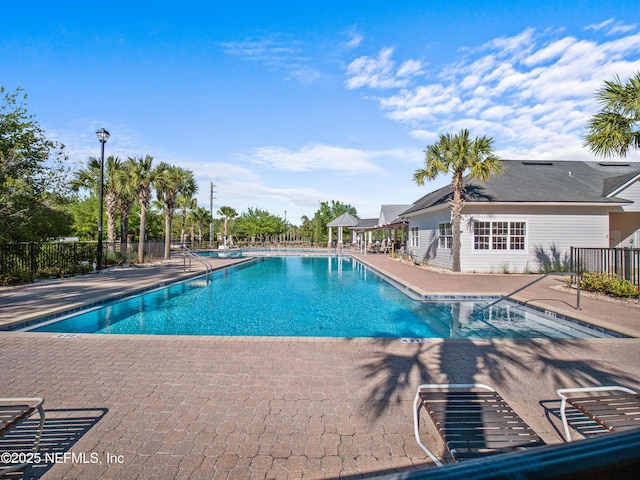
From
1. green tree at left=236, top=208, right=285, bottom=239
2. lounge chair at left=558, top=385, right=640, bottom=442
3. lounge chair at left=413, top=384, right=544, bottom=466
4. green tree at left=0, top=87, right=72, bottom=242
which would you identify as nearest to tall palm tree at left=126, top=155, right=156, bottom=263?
green tree at left=0, top=87, right=72, bottom=242

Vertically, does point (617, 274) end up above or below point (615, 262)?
below

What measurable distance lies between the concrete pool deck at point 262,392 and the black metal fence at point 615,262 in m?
4.82

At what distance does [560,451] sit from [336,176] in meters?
38.3

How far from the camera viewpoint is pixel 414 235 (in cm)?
2478

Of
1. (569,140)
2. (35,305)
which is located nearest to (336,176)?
(569,140)

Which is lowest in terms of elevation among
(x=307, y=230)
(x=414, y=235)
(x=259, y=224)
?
(x=414, y=235)

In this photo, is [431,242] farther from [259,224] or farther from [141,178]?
[259,224]

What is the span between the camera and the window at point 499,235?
17281mm

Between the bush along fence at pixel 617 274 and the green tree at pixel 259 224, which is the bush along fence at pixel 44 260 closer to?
the bush along fence at pixel 617 274

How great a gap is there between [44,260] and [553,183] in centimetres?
2415

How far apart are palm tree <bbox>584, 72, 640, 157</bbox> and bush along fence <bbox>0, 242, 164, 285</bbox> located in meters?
18.9

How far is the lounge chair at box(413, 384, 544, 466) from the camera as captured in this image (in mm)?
2691

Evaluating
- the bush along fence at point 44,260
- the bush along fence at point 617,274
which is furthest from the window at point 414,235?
the bush along fence at point 44,260

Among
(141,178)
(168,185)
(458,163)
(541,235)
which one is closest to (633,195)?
(541,235)
